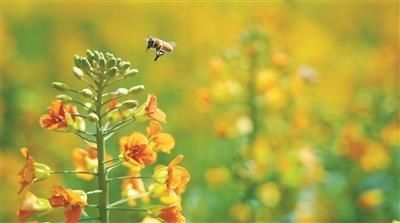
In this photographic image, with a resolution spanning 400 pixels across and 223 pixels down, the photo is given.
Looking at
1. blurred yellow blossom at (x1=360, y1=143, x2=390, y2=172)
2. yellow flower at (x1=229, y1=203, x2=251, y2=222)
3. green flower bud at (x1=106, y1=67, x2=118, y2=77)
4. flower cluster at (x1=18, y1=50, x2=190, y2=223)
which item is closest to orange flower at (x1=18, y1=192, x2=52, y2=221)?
flower cluster at (x1=18, y1=50, x2=190, y2=223)

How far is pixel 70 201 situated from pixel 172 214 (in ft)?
1.12

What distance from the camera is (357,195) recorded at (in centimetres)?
708

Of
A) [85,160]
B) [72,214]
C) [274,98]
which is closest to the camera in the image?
[72,214]

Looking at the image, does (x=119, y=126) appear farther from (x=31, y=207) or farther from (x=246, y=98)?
(x=246, y=98)

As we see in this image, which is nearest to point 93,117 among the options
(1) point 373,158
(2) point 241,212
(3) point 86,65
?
(3) point 86,65

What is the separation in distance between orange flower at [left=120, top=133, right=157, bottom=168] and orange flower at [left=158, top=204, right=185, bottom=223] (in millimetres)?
166

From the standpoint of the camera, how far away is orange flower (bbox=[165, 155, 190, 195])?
3705 millimetres

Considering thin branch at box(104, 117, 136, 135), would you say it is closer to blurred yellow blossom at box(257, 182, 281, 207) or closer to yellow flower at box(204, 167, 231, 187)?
yellow flower at box(204, 167, 231, 187)

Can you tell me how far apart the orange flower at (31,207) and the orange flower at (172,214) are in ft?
1.27

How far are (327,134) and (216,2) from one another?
4718mm

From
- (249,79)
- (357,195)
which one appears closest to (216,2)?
(357,195)

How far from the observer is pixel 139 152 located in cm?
368

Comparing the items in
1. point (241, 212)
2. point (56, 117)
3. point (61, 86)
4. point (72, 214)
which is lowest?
point (72, 214)

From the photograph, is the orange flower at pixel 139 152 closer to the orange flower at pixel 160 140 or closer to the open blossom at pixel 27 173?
the orange flower at pixel 160 140
